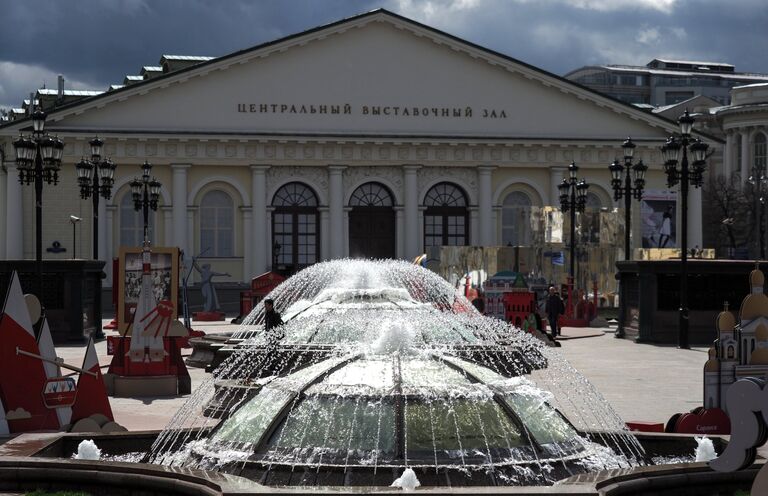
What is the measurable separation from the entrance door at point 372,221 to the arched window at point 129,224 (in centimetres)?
916

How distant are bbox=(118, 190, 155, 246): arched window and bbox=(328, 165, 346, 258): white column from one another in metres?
7.90

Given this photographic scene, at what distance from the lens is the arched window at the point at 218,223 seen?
58.3 metres

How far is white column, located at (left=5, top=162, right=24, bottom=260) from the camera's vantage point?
184 ft

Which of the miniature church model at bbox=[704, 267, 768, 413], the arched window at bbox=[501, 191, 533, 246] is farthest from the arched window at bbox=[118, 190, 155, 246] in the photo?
the miniature church model at bbox=[704, 267, 768, 413]

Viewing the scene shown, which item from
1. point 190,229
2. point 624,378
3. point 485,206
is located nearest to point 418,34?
point 485,206

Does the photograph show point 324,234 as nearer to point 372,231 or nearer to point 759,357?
point 372,231

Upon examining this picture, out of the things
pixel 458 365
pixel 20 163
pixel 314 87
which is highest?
pixel 314 87

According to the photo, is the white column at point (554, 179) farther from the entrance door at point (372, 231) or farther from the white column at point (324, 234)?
the white column at point (324, 234)

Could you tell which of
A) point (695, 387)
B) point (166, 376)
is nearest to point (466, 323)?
point (695, 387)

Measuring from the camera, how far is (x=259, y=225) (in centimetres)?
5781

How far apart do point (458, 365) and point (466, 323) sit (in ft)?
43.0

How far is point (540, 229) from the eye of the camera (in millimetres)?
47906

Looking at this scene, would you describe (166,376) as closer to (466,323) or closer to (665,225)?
(466,323)

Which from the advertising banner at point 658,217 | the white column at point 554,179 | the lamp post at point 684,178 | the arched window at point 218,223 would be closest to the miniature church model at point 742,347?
the lamp post at point 684,178
